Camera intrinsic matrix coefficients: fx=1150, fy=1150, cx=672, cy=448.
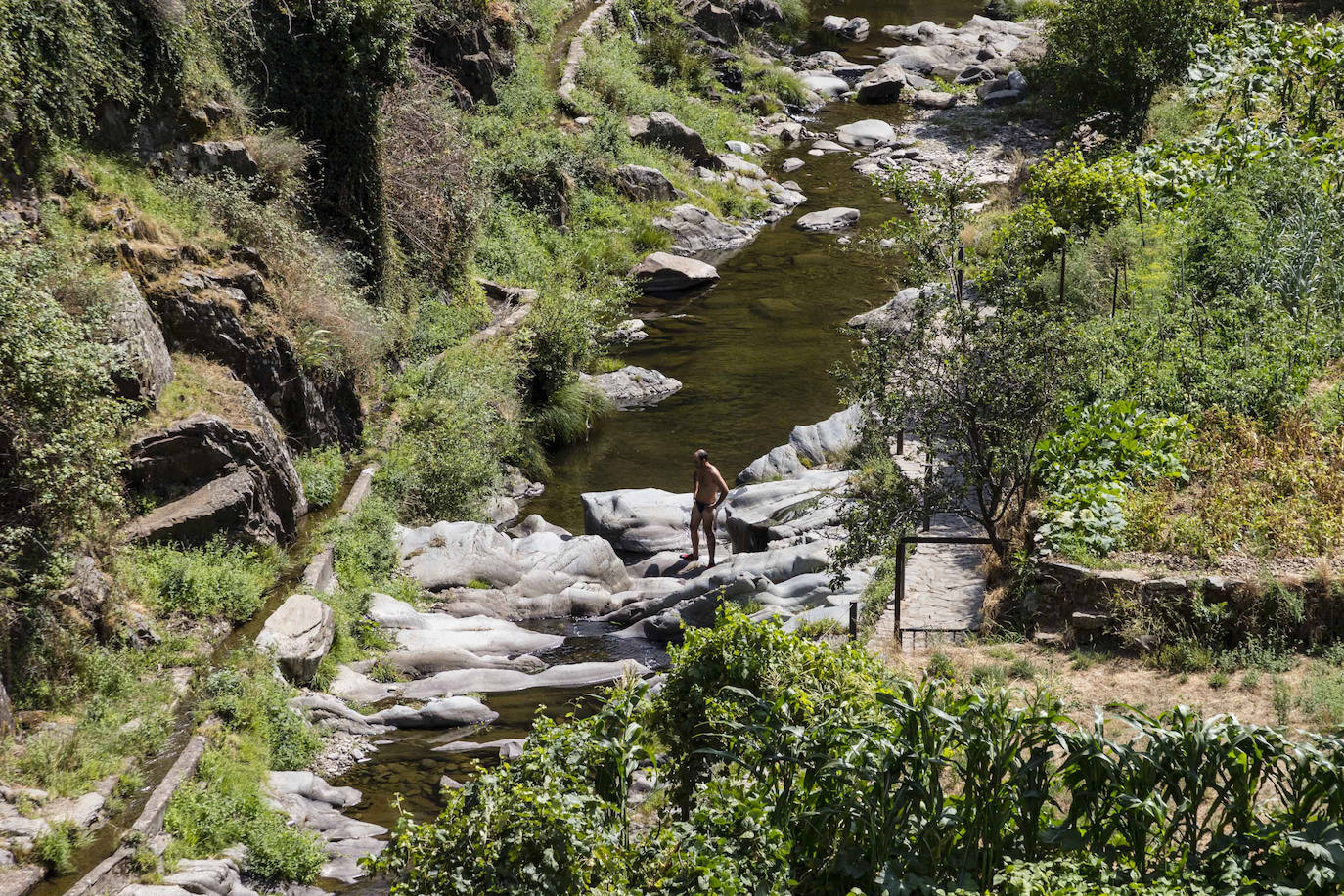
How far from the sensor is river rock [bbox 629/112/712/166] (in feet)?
99.0

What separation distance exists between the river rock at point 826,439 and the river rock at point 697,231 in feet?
34.5

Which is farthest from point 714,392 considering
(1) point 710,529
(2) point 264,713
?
(2) point 264,713

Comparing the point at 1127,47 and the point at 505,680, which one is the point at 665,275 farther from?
the point at 505,680

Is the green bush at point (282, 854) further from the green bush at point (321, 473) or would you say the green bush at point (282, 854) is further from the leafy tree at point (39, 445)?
the green bush at point (321, 473)

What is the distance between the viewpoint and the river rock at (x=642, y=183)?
2778 centimetres

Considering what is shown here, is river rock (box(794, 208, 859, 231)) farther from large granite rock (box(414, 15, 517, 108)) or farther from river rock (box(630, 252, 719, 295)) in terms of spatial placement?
large granite rock (box(414, 15, 517, 108))

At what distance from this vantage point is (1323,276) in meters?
12.5

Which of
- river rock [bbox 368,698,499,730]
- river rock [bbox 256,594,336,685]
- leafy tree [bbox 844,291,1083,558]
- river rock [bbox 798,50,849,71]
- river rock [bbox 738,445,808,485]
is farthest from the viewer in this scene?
river rock [bbox 798,50,849,71]

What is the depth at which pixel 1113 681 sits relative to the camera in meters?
8.49

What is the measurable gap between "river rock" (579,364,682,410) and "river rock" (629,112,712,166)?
10921mm

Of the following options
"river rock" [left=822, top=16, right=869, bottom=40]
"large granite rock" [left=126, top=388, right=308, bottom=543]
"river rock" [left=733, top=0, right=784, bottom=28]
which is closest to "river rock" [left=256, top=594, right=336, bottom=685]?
"large granite rock" [left=126, top=388, right=308, bottom=543]

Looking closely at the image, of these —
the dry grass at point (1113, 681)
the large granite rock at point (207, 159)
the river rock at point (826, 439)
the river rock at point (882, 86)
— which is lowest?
the dry grass at point (1113, 681)

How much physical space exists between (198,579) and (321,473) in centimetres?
356

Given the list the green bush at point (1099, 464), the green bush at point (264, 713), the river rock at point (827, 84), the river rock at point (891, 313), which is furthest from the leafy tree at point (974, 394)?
the river rock at point (827, 84)
